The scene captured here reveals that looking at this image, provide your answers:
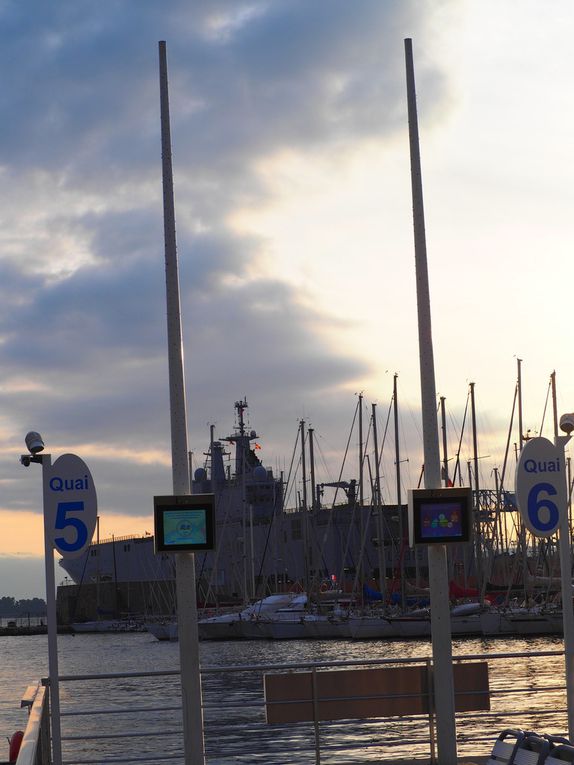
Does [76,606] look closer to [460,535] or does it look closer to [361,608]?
[361,608]

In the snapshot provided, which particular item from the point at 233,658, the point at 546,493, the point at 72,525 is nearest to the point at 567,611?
the point at 546,493

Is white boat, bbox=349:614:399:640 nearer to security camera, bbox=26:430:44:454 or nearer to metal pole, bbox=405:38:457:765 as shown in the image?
metal pole, bbox=405:38:457:765

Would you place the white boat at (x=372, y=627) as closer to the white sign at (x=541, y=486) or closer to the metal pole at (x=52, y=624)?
the white sign at (x=541, y=486)

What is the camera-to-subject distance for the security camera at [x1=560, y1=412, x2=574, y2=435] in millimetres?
13781

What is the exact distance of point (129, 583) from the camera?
559 ft

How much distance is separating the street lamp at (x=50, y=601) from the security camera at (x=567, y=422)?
5640mm

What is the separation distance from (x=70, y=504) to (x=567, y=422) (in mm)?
5531

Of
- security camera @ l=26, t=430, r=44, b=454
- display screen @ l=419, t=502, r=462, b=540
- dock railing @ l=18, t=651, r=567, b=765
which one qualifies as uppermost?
security camera @ l=26, t=430, r=44, b=454

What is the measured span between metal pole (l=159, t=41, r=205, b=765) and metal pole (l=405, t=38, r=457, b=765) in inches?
99.2

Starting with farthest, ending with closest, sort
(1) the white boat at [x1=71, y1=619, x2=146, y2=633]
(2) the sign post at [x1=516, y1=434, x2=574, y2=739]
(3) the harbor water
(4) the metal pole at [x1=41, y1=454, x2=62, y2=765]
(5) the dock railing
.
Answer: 1. (1) the white boat at [x1=71, y1=619, x2=146, y2=633]
2. (3) the harbor water
3. (2) the sign post at [x1=516, y1=434, x2=574, y2=739]
4. (5) the dock railing
5. (4) the metal pole at [x1=41, y1=454, x2=62, y2=765]

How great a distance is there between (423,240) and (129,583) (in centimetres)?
16093

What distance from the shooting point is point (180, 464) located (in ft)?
41.7

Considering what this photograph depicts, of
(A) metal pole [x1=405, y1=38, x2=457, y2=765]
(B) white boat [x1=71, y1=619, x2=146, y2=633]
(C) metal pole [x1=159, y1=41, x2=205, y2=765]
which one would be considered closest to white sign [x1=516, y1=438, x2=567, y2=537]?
(A) metal pole [x1=405, y1=38, x2=457, y2=765]

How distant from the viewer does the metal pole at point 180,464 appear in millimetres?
12359
